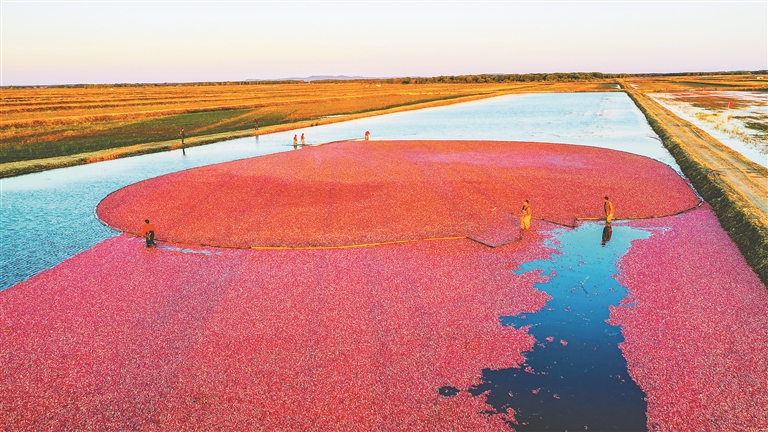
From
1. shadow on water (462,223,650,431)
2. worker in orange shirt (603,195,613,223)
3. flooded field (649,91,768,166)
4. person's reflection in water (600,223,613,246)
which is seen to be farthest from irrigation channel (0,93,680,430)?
flooded field (649,91,768,166)

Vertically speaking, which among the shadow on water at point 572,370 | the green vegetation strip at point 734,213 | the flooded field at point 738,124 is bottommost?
the shadow on water at point 572,370

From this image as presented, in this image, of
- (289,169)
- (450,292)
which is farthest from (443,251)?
(289,169)

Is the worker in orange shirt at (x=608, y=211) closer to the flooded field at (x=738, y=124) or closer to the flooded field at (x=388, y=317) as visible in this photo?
the flooded field at (x=388, y=317)

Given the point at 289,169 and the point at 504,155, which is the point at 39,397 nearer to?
the point at 289,169

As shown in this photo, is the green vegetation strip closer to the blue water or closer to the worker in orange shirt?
the worker in orange shirt

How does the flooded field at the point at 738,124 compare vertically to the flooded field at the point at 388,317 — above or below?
above

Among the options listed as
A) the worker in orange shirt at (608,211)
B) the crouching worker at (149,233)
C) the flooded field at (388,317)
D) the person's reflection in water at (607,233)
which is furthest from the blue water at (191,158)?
the person's reflection in water at (607,233)

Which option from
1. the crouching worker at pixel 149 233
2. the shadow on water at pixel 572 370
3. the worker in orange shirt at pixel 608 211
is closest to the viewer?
the shadow on water at pixel 572 370
